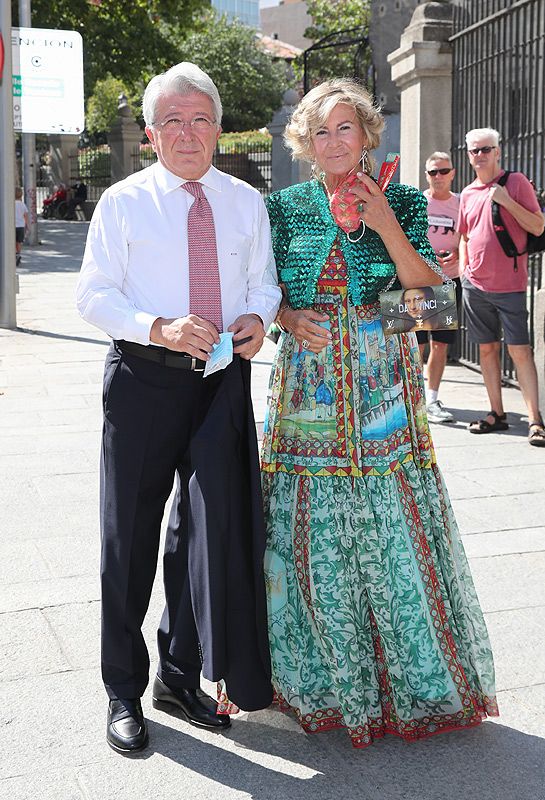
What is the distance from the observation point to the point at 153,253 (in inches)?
116

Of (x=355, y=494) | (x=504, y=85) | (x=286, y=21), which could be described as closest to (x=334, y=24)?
(x=504, y=85)

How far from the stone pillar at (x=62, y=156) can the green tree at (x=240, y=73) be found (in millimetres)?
16478

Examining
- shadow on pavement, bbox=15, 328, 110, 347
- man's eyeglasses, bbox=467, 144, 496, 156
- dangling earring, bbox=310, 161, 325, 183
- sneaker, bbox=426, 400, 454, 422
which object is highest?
man's eyeglasses, bbox=467, 144, 496, 156

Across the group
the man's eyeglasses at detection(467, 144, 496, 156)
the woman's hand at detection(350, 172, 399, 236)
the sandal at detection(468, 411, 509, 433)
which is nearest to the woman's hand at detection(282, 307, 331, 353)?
the woman's hand at detection(350, 172, 399, 236)

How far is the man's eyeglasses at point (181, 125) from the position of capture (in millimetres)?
2918

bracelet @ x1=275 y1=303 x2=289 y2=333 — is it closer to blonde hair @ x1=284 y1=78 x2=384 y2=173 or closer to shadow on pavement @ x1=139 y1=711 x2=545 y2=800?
blonde hair @ x1=284 y1=78 x2=384 y2=173

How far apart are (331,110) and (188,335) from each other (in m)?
0.82

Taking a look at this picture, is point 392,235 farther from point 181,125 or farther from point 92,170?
point 92,170

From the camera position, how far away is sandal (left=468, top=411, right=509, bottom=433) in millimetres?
7188

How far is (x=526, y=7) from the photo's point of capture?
26.8 ft

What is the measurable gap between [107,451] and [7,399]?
5269 millimetres

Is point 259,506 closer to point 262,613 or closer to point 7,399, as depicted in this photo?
point 262,613

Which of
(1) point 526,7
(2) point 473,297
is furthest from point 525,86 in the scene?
(2) point 473,297

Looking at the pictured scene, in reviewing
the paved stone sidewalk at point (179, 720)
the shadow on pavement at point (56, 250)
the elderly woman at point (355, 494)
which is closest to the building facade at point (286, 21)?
the shadow on pavement at point (56, 250)
